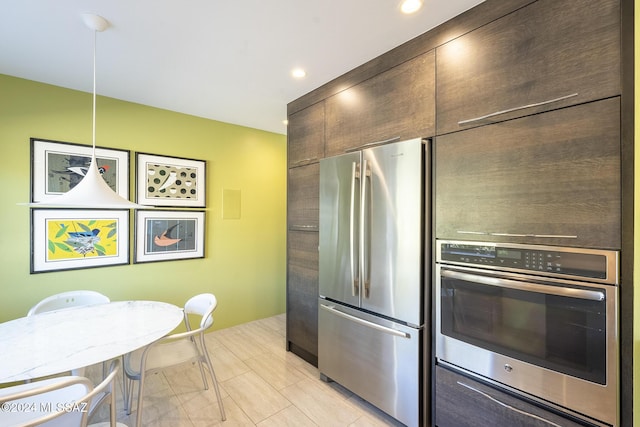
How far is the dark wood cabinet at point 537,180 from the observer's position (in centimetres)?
121

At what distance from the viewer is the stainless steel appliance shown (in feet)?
3.98

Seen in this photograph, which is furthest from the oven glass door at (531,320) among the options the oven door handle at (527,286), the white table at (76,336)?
the white table at (76,336)

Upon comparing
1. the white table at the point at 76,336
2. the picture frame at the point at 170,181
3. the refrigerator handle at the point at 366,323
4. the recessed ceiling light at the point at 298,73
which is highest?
the recessed ceiling light at the point at 298,73

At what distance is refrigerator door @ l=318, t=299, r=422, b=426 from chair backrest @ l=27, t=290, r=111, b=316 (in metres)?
1.84

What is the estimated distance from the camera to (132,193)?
9.88 feet

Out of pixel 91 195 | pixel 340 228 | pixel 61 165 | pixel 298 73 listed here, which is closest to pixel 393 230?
pixel 340 228

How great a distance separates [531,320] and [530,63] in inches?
50.1

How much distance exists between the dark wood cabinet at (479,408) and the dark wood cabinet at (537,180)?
2.67ft

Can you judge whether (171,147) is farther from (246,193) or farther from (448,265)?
(448,265)

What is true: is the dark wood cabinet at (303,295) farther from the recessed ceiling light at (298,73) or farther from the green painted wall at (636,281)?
the green painted wall at (636,281)

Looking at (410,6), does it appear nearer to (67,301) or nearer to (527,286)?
(527,286)

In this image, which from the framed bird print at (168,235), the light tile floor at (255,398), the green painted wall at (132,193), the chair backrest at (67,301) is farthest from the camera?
the framed bird print at (168,235)

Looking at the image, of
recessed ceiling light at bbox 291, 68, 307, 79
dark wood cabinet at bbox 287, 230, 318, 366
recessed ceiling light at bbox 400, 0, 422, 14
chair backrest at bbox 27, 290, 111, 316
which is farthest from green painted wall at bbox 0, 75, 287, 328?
recessed ceiling light at bbox 400, 0, 422, 14

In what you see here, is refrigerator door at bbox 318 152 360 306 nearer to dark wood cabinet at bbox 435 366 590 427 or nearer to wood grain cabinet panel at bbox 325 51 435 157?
wood grain cabinet panel at bbox 325 51 435 157
